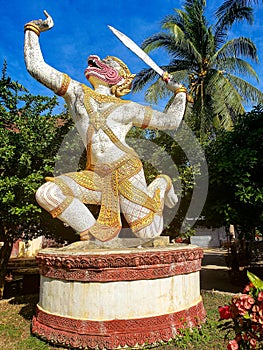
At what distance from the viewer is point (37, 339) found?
4445mm

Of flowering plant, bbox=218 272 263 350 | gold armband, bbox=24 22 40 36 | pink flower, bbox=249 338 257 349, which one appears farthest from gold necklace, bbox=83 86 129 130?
pink flower, bbox=249 338 257 349

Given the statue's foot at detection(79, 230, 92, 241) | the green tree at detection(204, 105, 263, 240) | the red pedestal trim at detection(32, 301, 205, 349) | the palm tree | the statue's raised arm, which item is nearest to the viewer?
the red pedestal trim at detection(32, 301, 205, 349)

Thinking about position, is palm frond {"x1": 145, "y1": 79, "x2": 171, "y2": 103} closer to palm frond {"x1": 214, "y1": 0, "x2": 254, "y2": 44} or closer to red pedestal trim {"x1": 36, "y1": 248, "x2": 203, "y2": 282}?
palm frond {"x1": 214, "y1": 0, "x2": 254, "y2": 44}

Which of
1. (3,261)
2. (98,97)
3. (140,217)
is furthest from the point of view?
(3,261)

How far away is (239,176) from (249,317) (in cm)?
452

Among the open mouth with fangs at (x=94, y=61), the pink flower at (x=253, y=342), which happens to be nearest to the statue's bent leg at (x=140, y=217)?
the open mouth with fangs at (x=94, y=61)

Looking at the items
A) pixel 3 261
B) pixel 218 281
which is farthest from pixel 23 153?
pixel 218 281

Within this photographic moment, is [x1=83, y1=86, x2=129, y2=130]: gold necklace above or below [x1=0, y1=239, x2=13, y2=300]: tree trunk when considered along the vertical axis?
above

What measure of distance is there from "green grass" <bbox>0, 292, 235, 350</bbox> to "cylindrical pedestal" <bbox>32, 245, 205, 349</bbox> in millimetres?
131

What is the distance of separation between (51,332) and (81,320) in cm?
51

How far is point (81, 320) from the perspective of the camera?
13.5ft

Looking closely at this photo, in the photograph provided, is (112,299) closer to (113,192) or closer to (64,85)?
(113,192)

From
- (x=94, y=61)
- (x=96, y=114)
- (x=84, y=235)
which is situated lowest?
(x=84, y=235)

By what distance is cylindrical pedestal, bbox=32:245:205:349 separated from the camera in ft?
13.4
